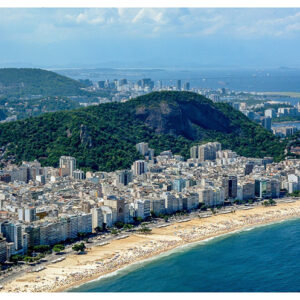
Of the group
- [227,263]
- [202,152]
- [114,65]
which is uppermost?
[114,65]

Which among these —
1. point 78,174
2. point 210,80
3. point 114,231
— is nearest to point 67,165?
point 78,174

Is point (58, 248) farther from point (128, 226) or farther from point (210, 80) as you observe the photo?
point (210, 80)

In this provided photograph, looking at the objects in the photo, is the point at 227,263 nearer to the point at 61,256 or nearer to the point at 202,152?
the point at 61,256

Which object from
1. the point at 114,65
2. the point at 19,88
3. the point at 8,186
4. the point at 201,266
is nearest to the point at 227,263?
the point at 201,266

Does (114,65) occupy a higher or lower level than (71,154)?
higher

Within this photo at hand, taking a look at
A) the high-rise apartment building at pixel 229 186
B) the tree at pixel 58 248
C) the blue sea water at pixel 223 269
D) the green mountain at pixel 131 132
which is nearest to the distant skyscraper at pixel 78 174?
the green mountain at pixel 131 132

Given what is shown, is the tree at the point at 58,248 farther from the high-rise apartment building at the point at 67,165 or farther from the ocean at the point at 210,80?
the ocean at the point at 210,80

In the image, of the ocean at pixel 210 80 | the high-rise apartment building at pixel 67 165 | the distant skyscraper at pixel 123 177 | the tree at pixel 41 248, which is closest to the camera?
the tree at pixel 41 248
